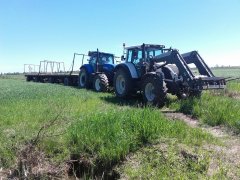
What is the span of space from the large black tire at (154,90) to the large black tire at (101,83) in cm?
465

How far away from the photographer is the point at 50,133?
6781mm

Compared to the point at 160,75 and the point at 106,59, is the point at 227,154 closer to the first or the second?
the point at 160,75

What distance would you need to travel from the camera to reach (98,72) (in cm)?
1812

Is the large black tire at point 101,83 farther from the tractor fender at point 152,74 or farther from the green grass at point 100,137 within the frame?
the green grass at point 100,137

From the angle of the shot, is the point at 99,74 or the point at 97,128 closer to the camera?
the point at 97,128

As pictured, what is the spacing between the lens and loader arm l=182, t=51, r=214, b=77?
11.8 m

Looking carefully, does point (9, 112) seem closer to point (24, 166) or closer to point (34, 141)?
point (34, 141)

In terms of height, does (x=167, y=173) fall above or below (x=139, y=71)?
below

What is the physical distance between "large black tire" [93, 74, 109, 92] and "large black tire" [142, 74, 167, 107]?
15.3 ft

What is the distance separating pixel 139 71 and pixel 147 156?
25.2 feet

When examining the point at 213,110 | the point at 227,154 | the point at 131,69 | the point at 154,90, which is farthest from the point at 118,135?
the point at 131,69

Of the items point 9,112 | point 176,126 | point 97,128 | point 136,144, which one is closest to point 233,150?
point 176,126

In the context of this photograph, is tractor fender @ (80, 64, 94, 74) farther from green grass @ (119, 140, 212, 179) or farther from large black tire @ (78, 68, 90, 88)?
green grass @ (119, 140, 212, 179)

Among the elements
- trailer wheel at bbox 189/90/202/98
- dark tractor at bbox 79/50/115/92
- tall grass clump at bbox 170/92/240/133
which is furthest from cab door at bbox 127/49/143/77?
dark tractor at bbox 79/50/115/92
